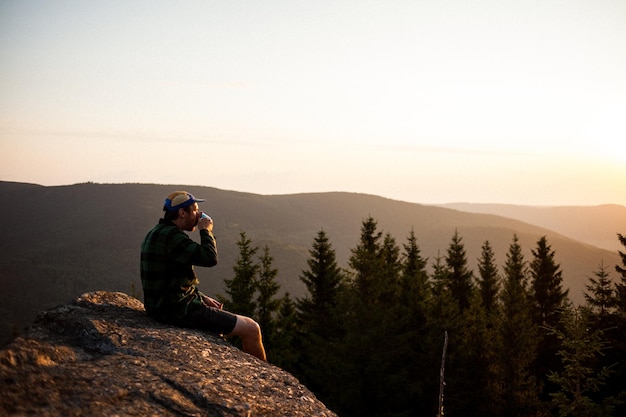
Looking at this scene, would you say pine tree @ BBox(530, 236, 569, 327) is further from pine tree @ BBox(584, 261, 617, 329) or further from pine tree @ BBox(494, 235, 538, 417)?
pine tree @ BBox(494, 235, 538, 417)

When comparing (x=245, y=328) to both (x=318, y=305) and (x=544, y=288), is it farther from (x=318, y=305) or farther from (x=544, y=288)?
(x=544, y=288)

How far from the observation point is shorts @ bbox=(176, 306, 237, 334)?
19.5 feet

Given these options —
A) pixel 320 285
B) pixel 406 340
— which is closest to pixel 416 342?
pixel 406 340

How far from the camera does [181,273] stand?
18.8 ft

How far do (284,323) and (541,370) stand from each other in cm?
1964

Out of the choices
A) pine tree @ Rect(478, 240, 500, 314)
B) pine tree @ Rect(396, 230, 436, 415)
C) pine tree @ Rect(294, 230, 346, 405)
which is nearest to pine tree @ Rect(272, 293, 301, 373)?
pine tree @ Rect(294, 230, 346, 405)

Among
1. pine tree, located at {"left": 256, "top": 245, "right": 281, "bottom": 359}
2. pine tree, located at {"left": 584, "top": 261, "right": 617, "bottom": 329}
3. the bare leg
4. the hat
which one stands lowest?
pine tree, located at {"left": 256, "top": 245, "right": 281, "bottom": 359}

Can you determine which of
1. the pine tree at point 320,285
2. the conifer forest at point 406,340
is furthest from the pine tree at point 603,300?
the pine tree at point 320,285

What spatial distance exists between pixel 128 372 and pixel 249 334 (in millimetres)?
2073

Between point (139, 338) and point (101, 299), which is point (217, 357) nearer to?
point (139, 338)

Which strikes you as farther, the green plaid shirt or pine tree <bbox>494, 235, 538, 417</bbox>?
pine tree <bbox>494, 235, 538, 417</bbox>

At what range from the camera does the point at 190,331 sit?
5809mm

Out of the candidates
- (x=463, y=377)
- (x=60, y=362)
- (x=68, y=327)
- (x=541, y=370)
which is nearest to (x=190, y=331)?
(x=68, y=327)

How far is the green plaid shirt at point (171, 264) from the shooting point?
5629 mm
